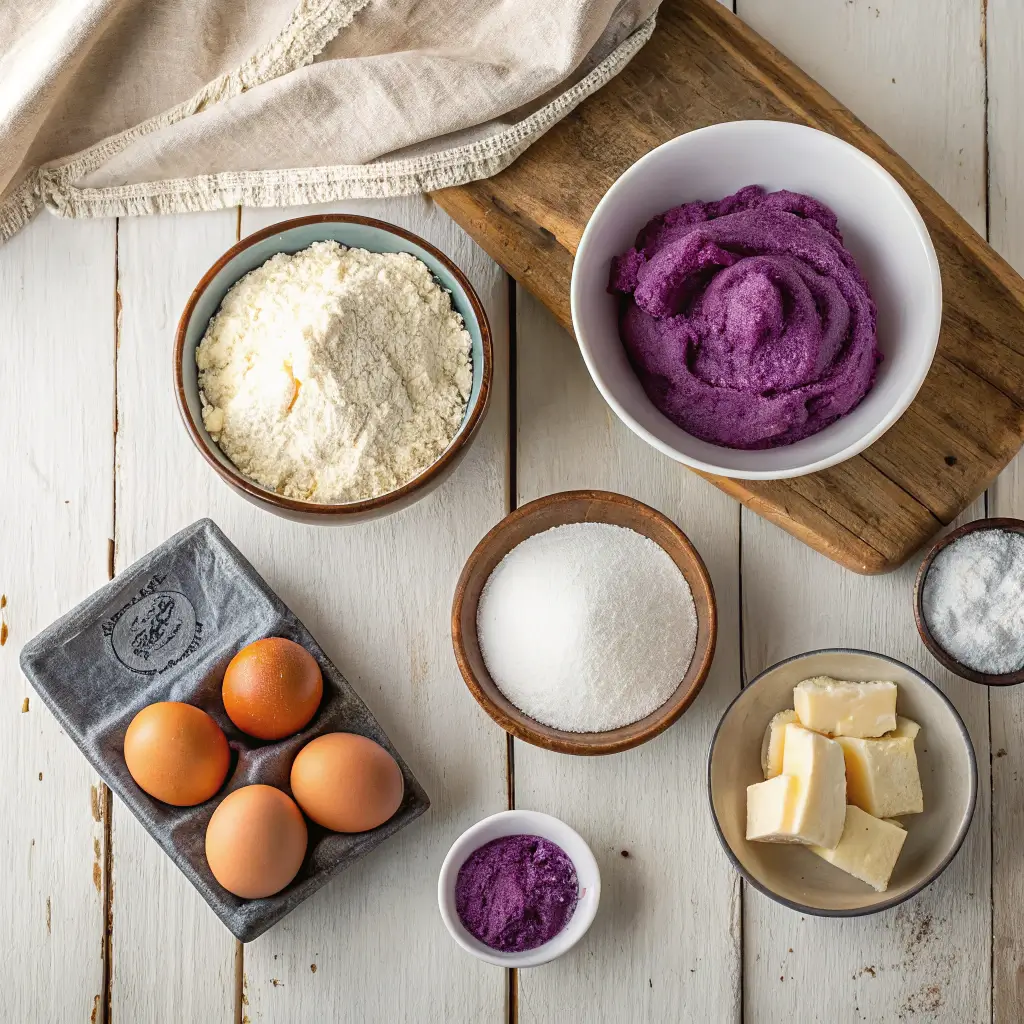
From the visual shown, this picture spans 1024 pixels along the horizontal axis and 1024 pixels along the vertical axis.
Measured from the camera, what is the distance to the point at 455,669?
1236mm

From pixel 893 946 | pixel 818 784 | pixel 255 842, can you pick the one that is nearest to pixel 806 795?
pixel 818 784

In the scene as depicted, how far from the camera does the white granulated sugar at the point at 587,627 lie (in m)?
1.13

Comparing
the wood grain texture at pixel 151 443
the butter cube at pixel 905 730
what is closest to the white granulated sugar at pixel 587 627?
the butter cube at pixel 905 730

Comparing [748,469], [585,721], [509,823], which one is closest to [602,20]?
[748,469]

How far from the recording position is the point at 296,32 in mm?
1200

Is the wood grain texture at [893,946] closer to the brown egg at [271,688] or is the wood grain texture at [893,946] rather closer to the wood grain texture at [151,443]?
the brown egg at [271,688]

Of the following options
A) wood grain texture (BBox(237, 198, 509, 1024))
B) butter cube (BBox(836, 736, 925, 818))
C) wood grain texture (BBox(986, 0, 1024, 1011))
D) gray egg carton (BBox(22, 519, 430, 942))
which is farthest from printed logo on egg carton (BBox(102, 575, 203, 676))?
wood grain texture (BBox(986, 0, 1024, 1011))

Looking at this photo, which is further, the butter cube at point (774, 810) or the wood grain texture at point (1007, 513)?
the wood grain texture at point (1007, 513)

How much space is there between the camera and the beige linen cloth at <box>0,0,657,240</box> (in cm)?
117

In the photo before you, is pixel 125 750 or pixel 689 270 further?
pixel 125 750

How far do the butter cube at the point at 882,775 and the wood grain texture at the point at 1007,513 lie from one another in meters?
0.16

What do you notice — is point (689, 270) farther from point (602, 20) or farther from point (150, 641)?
point (150, 641)

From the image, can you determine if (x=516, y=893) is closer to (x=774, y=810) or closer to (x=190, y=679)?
(x=774, y=810)

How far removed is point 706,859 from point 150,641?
0.70 meters
